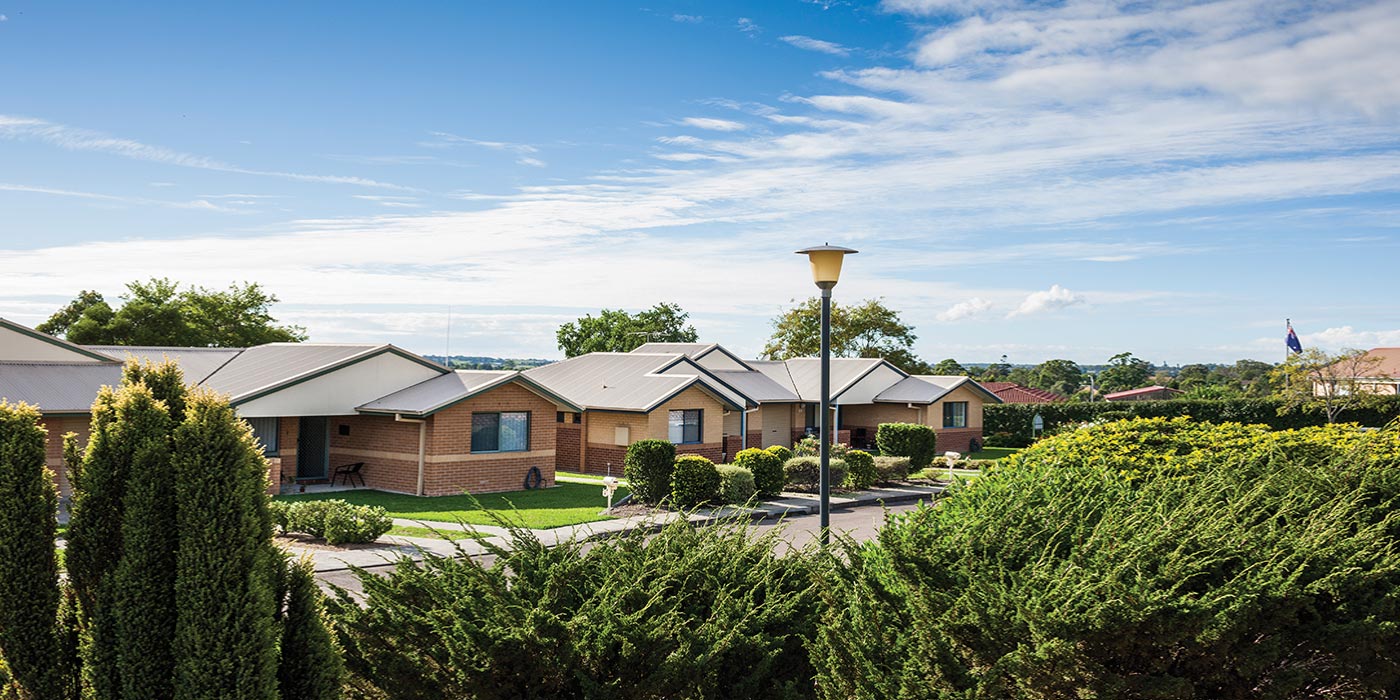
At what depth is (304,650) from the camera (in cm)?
549

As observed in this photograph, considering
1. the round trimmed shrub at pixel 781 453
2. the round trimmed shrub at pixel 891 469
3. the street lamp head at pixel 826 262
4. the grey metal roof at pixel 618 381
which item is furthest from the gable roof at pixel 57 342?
the round trimmed shrub at pixel 891 469

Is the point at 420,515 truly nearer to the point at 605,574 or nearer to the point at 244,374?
the point at 244,374

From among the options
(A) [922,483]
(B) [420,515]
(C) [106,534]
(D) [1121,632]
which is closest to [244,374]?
(B) [420,515]

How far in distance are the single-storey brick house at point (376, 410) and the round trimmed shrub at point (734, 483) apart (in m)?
5.58

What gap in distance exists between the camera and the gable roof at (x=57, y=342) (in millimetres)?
25281

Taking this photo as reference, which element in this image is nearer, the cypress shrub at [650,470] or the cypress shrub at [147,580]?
the cypress shrub at [147,580]

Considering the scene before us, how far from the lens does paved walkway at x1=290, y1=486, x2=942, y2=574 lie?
1159cm

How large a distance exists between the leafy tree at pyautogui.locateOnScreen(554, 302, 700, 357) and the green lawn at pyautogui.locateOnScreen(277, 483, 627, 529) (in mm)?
39187

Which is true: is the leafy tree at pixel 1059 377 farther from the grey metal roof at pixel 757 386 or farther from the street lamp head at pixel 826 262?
the street lamp head at pixel 826 262

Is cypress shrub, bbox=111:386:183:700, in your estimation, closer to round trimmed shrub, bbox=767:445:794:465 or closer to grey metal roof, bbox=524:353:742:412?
round trimmed shrub, bbox=767:445:794:465

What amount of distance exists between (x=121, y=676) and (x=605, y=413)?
29975 millimetres

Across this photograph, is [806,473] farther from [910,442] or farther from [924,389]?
[924,389]

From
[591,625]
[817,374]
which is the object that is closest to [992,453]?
[817,374]

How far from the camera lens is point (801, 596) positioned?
6625 mm
